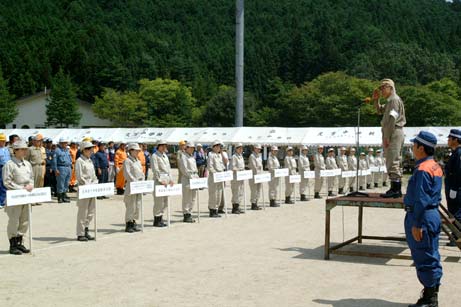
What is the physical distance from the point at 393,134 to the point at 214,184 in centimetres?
717

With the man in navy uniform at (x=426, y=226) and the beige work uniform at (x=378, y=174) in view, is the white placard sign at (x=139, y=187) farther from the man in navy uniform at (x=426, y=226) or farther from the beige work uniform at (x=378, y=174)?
the beige work uniform at (x=378, y=174)

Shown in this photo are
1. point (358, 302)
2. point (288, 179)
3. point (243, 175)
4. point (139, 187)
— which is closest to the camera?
point (358, 302)

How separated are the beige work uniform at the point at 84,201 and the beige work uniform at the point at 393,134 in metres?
5.94

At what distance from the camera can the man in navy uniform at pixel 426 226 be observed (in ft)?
21.9

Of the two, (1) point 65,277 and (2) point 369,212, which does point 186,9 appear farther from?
(1) point 65,277

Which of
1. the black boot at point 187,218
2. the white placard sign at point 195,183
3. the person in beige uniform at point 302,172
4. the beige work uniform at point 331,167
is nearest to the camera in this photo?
the white placard sign at point 195,183

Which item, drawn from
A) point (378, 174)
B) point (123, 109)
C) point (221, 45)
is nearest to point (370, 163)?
point (378, 174)

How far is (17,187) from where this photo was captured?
10422 mm

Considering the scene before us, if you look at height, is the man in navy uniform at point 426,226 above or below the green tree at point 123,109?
below

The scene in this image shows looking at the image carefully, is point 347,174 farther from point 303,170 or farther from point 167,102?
point 167,102

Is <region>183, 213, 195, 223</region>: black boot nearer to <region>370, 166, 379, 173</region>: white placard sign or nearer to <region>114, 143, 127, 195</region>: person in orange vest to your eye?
<region>114, 143, 127, 195</region>: person in orange vest

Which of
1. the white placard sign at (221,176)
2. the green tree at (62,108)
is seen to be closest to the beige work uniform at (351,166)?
the white placard sign at (221,176)

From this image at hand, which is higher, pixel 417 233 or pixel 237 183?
pixel 417 233

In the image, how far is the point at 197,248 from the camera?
431 inches
